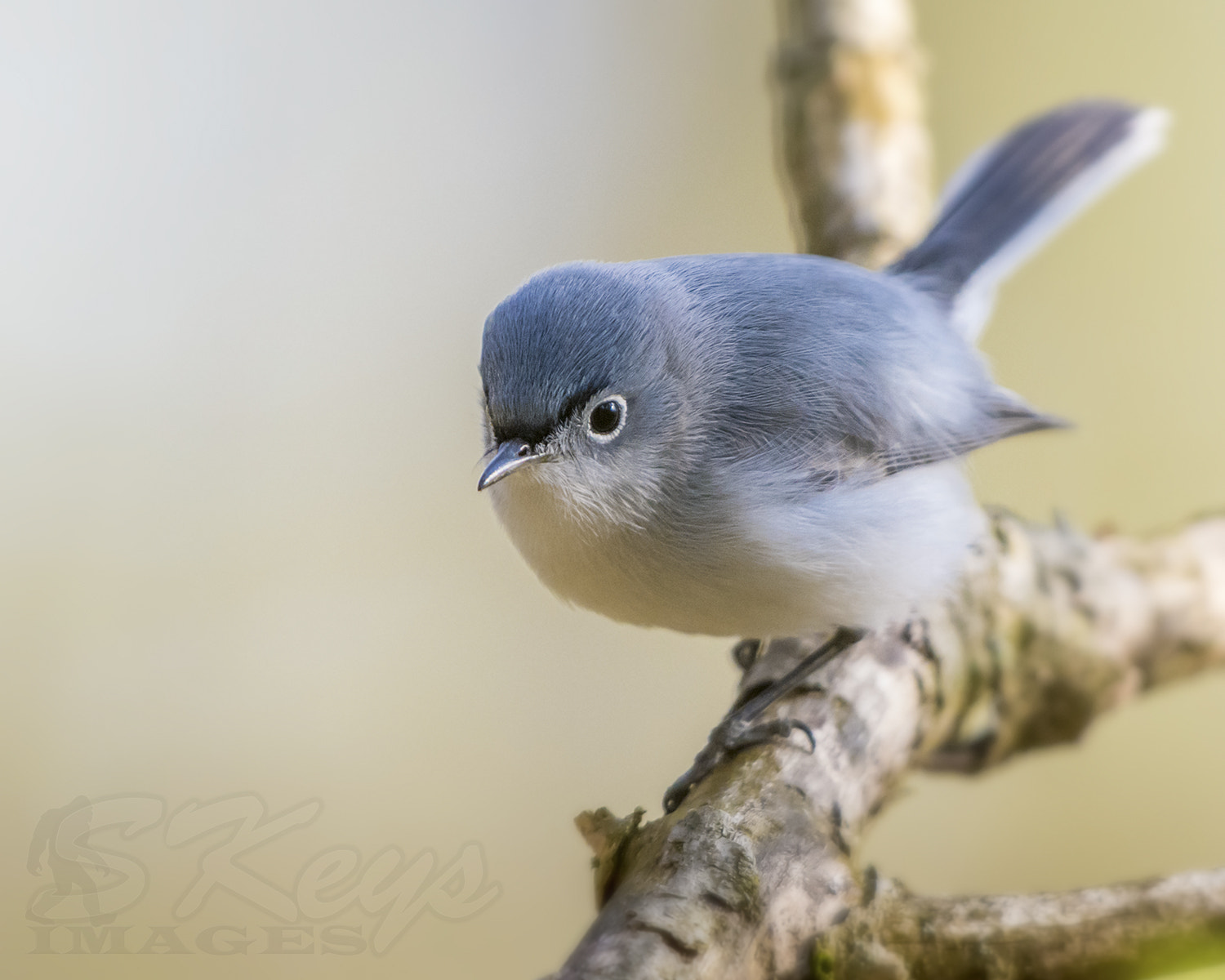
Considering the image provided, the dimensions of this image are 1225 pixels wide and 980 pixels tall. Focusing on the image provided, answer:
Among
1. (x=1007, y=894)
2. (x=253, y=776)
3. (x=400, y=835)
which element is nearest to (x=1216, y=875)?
(x=1007, y=894)

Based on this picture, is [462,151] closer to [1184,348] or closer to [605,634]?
[605,634]

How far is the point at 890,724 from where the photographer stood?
1.32 metres

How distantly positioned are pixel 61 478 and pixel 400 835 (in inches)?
40.5

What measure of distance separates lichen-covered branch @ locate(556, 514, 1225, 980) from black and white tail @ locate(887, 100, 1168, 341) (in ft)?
1.20

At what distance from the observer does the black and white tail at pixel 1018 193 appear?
167cm

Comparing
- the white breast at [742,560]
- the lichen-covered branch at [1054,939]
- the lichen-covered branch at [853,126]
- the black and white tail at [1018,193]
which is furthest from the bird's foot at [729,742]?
the lichen-covered branch at [853,126]

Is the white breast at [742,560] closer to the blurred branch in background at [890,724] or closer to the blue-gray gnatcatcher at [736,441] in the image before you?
the blue-gray gnatcatcher at [736,441]

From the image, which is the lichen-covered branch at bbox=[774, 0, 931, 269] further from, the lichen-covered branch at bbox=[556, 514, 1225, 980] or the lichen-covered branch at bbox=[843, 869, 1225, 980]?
the lichen-covered branch at bbox=[843, 869, 1225, 980]

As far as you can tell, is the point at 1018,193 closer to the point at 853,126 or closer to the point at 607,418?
the point at 853,126

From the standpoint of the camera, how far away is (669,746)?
2123 millimetres

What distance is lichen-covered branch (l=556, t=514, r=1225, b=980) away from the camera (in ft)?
2.94

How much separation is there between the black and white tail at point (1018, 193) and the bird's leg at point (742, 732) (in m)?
0.62

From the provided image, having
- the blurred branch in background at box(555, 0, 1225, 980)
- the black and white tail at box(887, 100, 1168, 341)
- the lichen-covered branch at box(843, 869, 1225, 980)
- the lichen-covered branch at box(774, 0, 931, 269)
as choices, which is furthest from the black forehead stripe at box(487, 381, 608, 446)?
the lichen-covered branch at box(774, 0, 931, 269)

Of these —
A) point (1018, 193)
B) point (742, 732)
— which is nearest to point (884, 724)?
point (742, 732)
